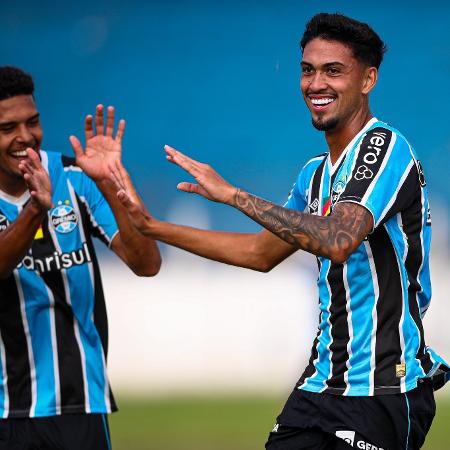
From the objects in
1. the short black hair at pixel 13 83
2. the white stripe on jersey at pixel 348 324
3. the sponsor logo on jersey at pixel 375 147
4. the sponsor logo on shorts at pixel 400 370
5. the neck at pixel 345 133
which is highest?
the short black hair at pixel 13 83

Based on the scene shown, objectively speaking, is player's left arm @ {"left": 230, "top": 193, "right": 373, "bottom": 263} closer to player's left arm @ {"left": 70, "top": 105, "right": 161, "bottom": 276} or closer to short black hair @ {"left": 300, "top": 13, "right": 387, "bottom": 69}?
short black hair @ {"left": 300, "top": 13, "right": 387, "bottom": 69}

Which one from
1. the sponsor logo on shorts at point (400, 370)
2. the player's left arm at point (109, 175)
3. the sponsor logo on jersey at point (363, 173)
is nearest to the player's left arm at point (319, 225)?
the sponsor logo on jersey at point (363, 173)

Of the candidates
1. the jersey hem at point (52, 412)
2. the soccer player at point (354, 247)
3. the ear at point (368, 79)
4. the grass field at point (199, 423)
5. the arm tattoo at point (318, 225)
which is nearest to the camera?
the arm tattoo at point (318, 225)

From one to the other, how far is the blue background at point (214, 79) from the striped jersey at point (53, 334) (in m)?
Result: 2.12

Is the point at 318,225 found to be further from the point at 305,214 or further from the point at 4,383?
the point at 4,383

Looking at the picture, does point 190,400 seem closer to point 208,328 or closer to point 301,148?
point 208,328

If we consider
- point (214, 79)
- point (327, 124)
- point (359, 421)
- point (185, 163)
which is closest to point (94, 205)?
point (185, 163)

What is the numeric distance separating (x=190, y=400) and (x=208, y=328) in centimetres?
42

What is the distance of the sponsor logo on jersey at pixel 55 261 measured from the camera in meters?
4.82

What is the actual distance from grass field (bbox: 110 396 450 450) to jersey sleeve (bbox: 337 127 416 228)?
298 centimetres

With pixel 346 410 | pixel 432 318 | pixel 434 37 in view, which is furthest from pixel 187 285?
pixel 346 410

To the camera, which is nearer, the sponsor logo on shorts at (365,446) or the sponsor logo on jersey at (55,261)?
the sponsor logo on shorts at (365,446)

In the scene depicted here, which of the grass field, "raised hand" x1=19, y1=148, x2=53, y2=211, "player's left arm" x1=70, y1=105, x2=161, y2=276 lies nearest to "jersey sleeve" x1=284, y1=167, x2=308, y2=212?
"player's left arm" x1=70, y1=105, x2=161, y2=276

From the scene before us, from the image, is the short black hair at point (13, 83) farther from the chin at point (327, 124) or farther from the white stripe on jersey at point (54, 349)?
the chin at point (327, 124)
